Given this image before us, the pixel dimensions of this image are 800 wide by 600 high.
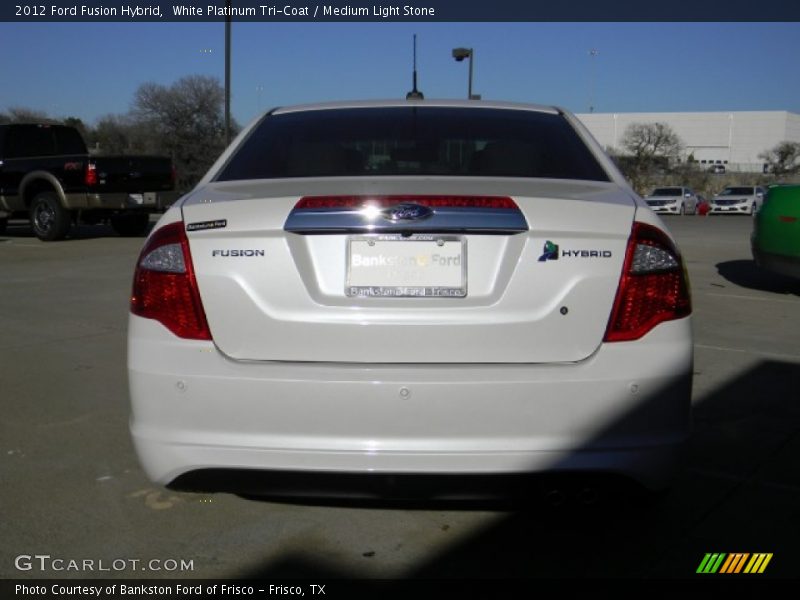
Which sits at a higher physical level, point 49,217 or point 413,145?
point 413,145

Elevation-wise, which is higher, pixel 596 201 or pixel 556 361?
pixel 596 201

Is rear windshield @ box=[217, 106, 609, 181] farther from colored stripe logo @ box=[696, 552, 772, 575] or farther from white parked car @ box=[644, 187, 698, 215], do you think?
white parked car @ box=[644, 187, 698, 215]

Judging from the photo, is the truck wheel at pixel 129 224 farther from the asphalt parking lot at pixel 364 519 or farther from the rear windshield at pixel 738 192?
the rear windshield at pixel 738 192

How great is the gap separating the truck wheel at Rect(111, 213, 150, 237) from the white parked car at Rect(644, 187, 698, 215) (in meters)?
25.4

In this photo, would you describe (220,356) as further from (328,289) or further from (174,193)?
(174,193)

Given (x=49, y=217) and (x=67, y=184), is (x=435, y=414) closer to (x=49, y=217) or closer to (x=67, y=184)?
(x=67, y=184)

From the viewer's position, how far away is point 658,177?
6638cm

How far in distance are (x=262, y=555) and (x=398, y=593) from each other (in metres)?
0.55

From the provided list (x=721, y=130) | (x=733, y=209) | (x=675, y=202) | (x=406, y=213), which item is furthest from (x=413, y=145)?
Answer: (x=721, y=130)

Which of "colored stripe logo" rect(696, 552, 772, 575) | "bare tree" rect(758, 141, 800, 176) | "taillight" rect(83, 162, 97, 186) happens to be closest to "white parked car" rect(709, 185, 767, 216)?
"taillight" rect(83, 162, 97, 186)

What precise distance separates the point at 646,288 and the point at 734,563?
107 centimetres

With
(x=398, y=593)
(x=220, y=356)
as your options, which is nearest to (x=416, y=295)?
(x=220, y=356)

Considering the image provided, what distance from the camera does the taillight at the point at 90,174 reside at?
1518 cm

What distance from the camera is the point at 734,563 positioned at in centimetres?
301
